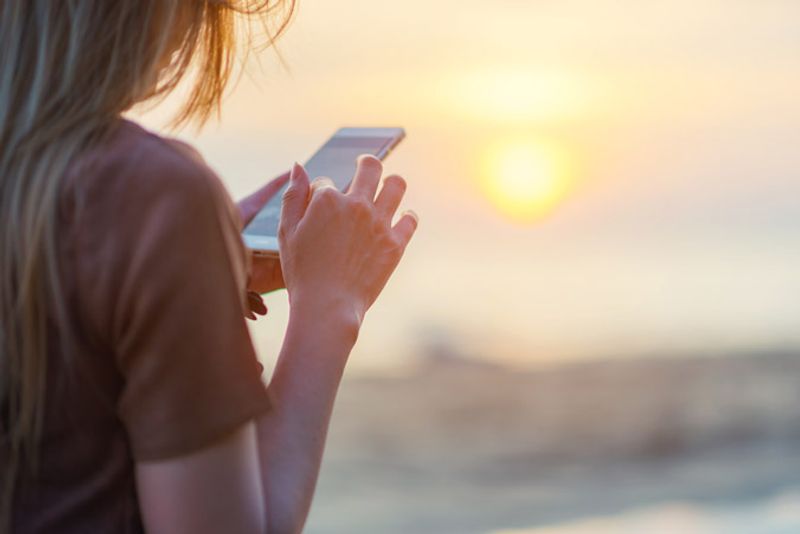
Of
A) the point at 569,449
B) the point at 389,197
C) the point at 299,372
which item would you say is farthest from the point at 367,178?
the point at 569,449

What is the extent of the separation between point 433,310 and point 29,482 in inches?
399

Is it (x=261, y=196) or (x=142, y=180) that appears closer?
(x=142, y=180)

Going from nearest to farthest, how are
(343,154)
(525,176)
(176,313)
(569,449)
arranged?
(176,313) < (343,154) < (569,449) < (525,176)

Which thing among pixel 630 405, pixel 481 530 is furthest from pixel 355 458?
pixel 630 405

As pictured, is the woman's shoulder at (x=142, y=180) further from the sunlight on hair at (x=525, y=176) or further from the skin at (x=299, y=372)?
the sunlight on hair at (x=525, y=176)

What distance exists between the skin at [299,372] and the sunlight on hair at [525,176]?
10.3 metres

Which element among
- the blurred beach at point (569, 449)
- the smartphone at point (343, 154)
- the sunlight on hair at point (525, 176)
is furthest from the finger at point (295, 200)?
the sunlight on hair at point (525, 176)

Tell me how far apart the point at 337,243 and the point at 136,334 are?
41cm

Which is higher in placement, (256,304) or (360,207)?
(360,207)

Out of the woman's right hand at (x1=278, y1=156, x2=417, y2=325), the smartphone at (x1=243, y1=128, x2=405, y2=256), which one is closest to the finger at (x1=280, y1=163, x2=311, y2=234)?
the woman's right hand at (x1=278, y1=156, x2=417, y2=325)

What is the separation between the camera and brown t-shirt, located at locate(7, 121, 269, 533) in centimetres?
84

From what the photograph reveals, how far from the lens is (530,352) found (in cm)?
1060

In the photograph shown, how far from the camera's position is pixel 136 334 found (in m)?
0.85

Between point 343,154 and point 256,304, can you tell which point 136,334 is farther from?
point 343,154
